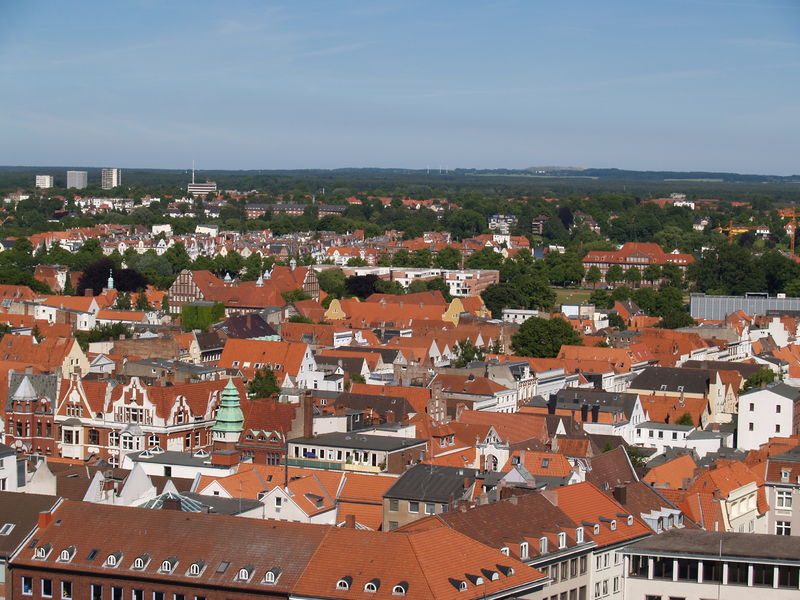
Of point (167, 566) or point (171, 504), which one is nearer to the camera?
point (167, 566)

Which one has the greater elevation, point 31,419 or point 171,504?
point 171,504

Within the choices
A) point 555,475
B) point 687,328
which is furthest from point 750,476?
point 687,328

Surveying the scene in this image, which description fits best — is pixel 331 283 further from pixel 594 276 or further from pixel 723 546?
pixel 723 546

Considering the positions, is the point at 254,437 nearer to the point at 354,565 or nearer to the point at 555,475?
the point at 555,475

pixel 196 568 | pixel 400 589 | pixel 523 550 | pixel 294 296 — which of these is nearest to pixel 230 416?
pixel 196 568

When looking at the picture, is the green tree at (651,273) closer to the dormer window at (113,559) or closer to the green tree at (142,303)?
Answer: the green tree at (142,303)

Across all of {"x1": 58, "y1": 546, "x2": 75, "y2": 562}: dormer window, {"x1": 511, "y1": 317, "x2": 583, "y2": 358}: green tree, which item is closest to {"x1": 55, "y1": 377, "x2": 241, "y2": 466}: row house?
{"x1": 58, "y1": 546, "x2": 75, "y2": 562}: dormer window

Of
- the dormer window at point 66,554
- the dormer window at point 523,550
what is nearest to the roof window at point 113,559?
the dormer window at point 66,554
